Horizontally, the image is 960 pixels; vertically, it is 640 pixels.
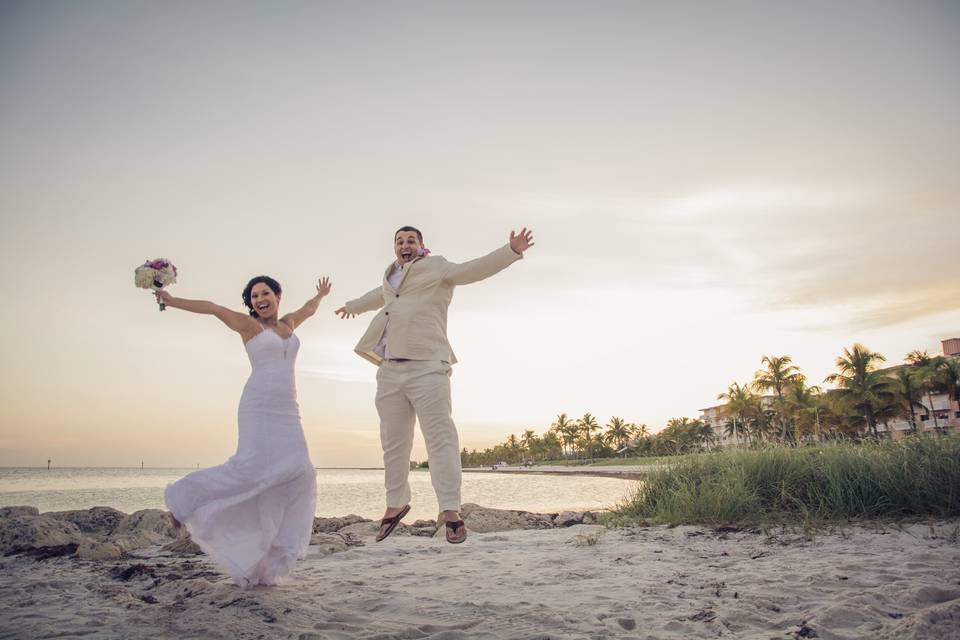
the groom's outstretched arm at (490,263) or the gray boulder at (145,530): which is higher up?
the groom's outstretched arm at (490,263)

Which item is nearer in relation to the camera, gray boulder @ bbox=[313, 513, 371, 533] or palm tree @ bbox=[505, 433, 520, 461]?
gray boulder @ bbox=[313, 513, 371, 533]

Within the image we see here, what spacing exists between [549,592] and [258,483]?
2.17 m

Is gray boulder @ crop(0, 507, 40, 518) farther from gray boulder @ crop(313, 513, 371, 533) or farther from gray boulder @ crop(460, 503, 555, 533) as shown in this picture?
gray boulder @ crop(460, 503, 555, 533)

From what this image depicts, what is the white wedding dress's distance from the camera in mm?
4035

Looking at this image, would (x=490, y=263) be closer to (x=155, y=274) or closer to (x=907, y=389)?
(x=155, y=274)

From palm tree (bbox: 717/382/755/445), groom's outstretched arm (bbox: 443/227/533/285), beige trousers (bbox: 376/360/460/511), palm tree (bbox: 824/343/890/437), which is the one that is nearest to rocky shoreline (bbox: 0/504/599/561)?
beige trousers (bbox: 376/360/460/511)

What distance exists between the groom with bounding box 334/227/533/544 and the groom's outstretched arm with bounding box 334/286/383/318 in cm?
43

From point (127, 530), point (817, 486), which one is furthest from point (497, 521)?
point (127, 530)

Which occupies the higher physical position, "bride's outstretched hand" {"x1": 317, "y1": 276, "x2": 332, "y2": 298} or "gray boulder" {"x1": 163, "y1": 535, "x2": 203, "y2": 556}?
"bride's outstretched hand" {"x1": 317, "y1": 276, "x2": 332, "y2": 298}

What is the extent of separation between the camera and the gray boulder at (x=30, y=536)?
6434mm

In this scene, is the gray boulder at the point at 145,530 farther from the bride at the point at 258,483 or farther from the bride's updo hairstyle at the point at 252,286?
the bride's updo hairstyle at the point at 252,286

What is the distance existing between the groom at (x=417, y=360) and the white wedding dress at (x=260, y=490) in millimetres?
905

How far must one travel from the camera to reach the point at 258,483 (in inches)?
163

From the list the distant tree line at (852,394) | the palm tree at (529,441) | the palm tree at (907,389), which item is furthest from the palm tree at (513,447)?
the palm tree at (907,389)
